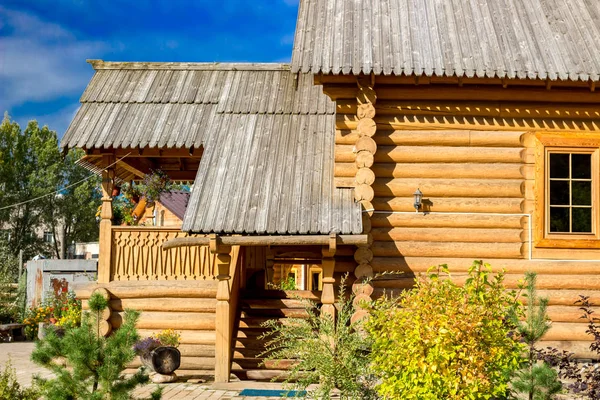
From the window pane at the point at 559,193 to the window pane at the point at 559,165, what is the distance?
0.44ft

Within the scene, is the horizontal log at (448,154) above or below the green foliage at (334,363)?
above

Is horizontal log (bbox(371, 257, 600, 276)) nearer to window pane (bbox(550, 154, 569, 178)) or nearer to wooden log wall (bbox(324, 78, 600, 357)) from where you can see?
wooden log wall (bbox(324, 78, 600, 357))

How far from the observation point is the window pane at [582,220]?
11.8m

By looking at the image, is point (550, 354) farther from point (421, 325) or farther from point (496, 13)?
point (496, 13)

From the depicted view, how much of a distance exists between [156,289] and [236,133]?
11.1 feet

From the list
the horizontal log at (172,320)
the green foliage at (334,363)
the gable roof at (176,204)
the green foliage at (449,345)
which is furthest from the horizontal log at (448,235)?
the gable roof at (176,204)

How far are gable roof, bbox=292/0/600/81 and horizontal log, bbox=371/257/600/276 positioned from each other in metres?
2.99

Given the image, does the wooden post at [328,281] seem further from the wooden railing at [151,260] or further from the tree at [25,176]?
the tree at [25,176]

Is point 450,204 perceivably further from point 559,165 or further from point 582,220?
point 582,220

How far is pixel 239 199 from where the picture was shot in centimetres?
1223

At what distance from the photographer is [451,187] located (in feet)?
39.1

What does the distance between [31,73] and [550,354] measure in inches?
6708

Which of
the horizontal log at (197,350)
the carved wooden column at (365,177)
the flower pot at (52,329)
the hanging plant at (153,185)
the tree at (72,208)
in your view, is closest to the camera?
the flower pot at (52,329)

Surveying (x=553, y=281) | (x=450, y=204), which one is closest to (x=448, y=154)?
(x=450, y=204)
